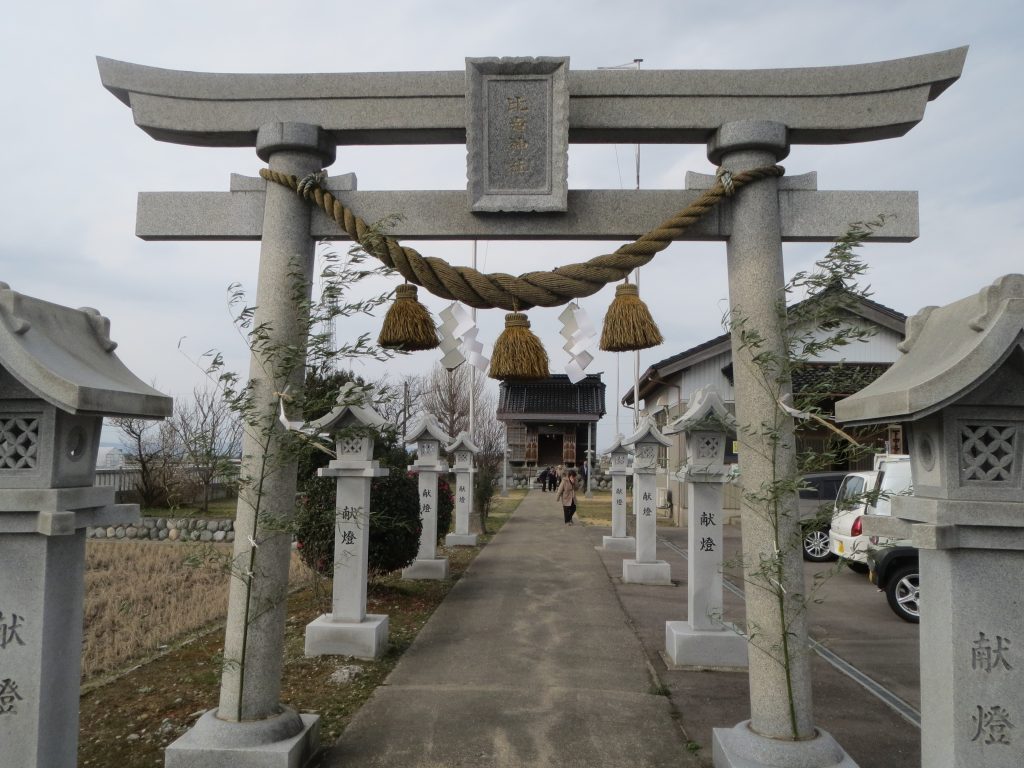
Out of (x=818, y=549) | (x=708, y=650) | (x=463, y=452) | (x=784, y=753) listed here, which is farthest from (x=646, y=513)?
(x=784, y=753)

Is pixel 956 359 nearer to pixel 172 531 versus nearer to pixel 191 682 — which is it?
pixel 191 682

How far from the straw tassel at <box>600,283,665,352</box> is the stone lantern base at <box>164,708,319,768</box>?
123 inches

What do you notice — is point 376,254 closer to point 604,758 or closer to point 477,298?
point 477,298

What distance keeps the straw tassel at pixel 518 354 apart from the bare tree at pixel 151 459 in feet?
60.0

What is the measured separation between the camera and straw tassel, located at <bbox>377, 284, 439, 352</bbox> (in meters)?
4.50

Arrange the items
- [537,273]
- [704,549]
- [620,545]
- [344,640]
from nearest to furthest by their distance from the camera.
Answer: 1. [537,273]
2. [344,640]
3. [704,549]
4. [620,545]

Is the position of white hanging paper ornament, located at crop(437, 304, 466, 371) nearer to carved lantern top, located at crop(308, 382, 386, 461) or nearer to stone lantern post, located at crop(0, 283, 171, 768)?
stone lantern post, located at crop(0, 283, 171, 768)

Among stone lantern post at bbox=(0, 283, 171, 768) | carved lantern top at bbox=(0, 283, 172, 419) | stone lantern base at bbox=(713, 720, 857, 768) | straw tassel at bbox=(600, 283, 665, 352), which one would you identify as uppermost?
straw tassel at bbox=(600, 283, 665, 352)

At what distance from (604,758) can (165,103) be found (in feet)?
17.4

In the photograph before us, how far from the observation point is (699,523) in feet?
24.1

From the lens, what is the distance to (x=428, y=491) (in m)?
11.5

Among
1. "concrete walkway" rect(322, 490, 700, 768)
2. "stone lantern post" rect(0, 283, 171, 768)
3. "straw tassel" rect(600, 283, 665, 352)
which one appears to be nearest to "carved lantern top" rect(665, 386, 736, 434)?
"concrete walkway" rect(322, 490, 700, 768)

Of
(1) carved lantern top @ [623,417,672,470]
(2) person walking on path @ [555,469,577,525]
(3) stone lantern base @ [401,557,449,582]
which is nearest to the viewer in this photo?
(3) stone lantern base @ [401,557,449,582]

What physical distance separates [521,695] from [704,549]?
2.64 meters
